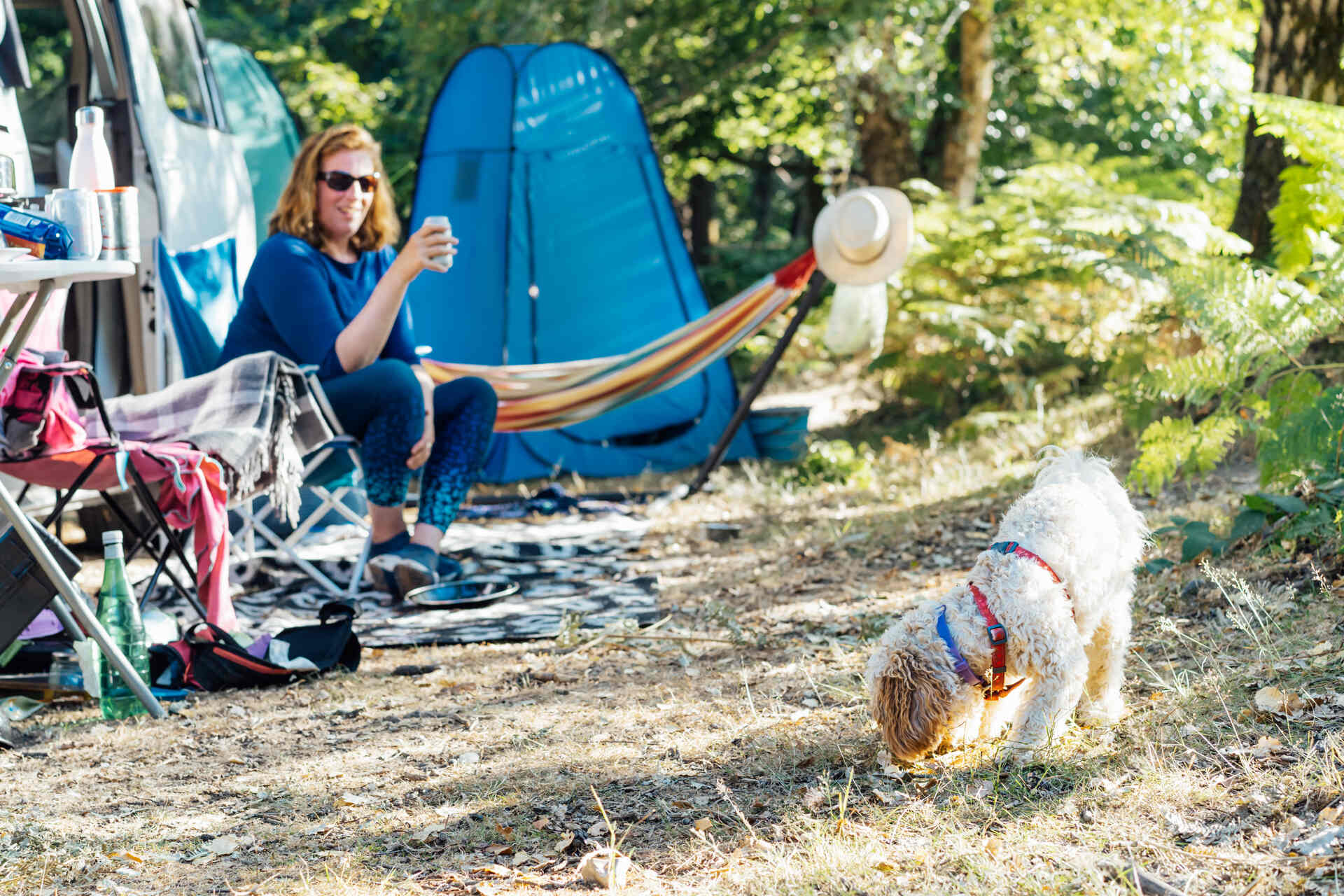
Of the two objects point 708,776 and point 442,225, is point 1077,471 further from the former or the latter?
point 442,225

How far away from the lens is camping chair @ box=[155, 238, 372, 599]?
326 centimetres

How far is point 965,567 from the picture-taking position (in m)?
3.22

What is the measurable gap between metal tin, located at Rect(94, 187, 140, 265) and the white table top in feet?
0.40

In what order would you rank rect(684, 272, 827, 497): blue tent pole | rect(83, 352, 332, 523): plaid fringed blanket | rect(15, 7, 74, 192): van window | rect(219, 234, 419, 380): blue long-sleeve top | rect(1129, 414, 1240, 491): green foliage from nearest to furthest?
rect(83, 352, 332, 523): plaid fringed blanket < rect(1129, 414, 1240, 491): green foliage < rect(219, 234, 419, 380): blue long-sleeve top < rect(15, 7, 74, 192): van window < rect(684, 272, 827, 497): blue tent pole

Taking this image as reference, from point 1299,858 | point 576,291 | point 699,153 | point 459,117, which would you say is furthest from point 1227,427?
point 699,153

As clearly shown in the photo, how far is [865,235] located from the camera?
4.05m

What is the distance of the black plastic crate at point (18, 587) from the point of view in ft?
7.25

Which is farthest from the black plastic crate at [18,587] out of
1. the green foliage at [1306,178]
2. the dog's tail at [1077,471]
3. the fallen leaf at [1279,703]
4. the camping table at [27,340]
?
the green foliage at [1306,178]

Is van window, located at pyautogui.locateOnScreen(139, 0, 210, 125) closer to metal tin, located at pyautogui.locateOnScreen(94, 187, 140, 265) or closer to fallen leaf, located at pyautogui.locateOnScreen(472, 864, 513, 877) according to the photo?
metal tin, located at pyautogui.locateOnScreen(94, 187, 140, 265)

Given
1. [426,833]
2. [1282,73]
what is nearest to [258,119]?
[1282,73]

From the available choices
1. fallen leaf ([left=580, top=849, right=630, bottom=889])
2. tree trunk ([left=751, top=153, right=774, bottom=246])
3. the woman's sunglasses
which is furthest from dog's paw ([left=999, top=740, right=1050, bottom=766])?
tree trunk ([left=751, top=153, right=774, bottom=246])

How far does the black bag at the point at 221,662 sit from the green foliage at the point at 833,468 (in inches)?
97.4

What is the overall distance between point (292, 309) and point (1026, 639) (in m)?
2.19

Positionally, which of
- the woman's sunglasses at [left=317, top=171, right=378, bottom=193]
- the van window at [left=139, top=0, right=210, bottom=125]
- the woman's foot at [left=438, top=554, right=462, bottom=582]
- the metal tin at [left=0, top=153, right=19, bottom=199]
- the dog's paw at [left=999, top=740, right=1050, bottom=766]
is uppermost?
the van window at [left=139, top=0, right=210, bottom=125]
